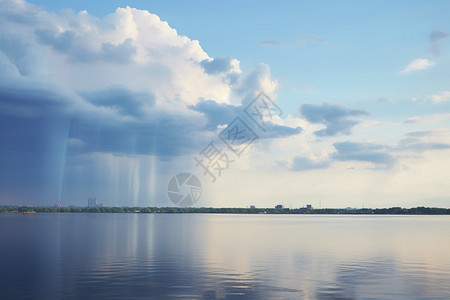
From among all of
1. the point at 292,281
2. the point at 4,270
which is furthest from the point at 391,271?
the point at 4,270

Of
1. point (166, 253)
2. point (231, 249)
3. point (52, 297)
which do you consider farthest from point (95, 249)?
point (52, 297)

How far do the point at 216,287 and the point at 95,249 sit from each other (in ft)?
134

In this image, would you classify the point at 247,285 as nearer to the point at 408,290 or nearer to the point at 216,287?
the point at 216,287

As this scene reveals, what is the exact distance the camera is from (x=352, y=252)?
77.4 m

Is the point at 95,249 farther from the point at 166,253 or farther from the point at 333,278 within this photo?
the point at 333,278

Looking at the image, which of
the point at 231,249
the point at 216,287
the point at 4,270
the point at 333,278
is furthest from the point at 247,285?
the point at 231,249

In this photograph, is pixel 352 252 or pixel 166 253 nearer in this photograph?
pixel 166 253

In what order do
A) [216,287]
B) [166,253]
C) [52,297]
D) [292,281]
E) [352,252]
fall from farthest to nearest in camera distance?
[352,252]
[166,253]
[292,281]
[216,287]
[52,297]

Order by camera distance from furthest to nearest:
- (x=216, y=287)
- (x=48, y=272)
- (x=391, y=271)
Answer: (x=391, y=271), (x=48, y=272), (x=216, y=287)

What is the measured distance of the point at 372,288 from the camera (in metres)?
43.2

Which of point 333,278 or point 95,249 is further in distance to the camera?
point 95,249

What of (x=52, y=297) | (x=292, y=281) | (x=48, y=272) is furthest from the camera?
(x=48, y=272)

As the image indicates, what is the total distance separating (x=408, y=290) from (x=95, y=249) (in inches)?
2095

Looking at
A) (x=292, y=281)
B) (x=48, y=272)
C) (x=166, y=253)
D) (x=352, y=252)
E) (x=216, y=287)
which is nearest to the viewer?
(x=216, y=287)
